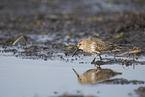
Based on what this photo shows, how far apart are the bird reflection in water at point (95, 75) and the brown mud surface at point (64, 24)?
205 centimetres

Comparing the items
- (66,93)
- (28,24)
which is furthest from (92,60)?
(28,24)

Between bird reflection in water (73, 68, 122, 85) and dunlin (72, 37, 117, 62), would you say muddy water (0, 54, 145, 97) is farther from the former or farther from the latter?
dunlin (72, 37, 117, 62)

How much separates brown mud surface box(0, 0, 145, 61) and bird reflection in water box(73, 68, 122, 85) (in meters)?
2.05

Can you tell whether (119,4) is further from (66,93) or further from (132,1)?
(66,93)

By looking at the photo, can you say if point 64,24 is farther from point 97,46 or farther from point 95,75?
point 95,75

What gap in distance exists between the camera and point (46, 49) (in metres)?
11.2

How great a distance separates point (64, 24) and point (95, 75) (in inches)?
373

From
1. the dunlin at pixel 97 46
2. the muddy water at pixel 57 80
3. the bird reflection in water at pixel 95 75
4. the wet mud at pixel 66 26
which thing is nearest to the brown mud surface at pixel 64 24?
the wet mud at pixel 66 26

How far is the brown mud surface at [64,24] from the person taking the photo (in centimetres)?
1149

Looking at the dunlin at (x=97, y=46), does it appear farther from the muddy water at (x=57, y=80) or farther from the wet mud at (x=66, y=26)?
the muddy water at (x=57, y=80)

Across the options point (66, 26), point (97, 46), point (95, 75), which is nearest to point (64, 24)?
point (66, 26)

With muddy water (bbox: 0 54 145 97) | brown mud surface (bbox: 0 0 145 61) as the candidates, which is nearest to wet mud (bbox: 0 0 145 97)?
brown mud surface (bbox: 0 0 145 61)

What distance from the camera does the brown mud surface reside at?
1149cm

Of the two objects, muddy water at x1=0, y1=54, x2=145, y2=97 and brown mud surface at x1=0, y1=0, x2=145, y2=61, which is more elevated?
brown mud surface at x1=0, y1=0, x2=145, y2=61
